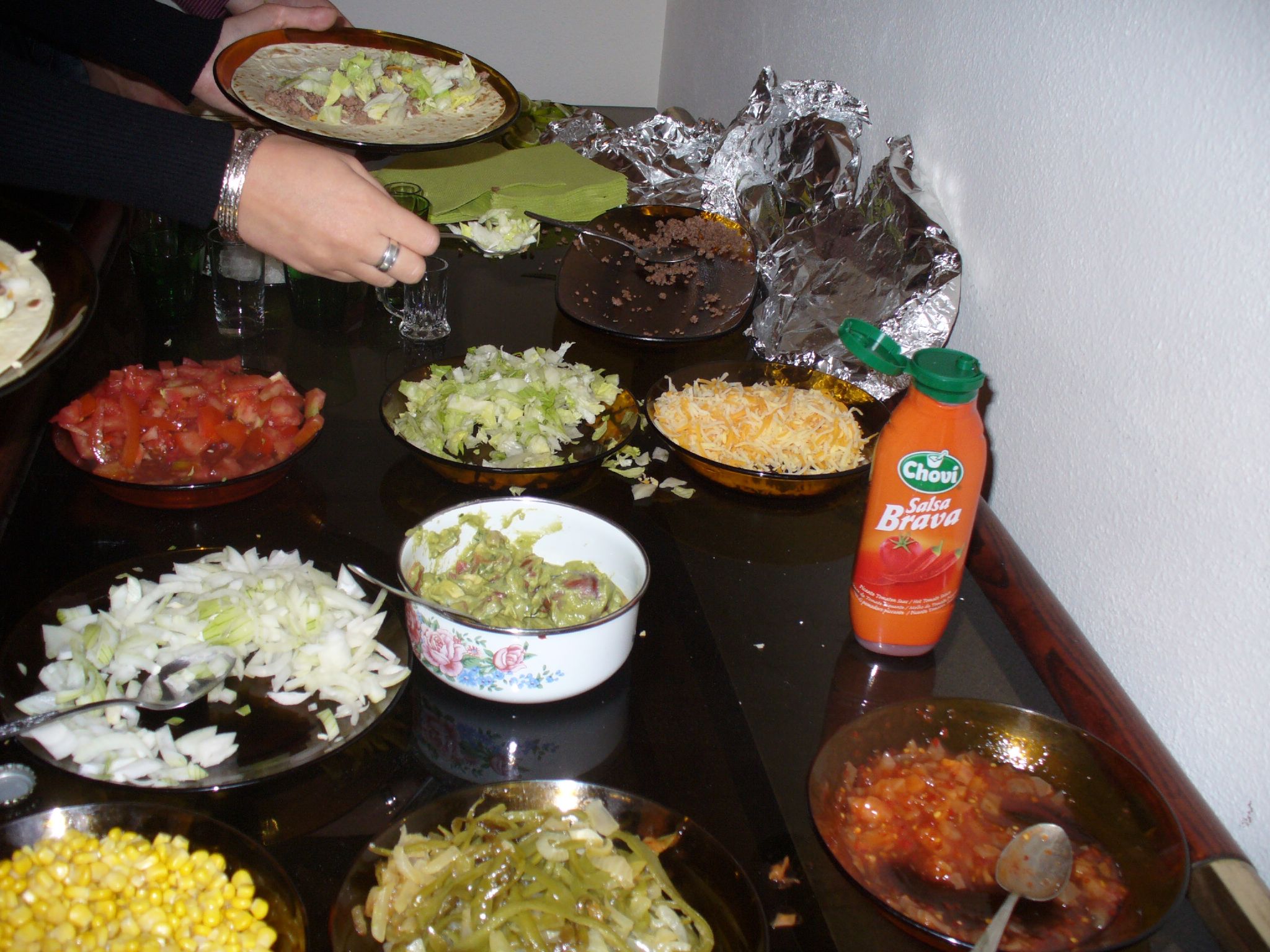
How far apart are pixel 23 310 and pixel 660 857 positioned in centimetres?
108

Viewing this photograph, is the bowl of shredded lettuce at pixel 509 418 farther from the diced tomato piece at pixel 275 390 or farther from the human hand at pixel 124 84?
the human hand at pixel 124 84

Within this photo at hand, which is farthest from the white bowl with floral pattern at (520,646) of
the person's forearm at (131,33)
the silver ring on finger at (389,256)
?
the person's forearm at (131,33)

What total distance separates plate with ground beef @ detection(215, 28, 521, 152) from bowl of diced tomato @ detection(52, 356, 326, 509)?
524 millimetres

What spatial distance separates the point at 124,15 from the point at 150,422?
4.14 feet

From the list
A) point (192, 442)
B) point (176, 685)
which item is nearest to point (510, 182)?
point (192, 442)

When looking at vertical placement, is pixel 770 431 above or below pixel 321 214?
below

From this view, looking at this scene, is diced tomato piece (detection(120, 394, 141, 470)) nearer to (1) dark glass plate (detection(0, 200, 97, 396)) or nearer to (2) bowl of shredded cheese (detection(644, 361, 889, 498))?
(1) dark glass plate (detection(0, 200, 97, 396))

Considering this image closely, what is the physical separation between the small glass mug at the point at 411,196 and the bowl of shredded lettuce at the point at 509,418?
573 millimetres

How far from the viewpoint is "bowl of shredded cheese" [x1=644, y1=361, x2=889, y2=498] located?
1710mm

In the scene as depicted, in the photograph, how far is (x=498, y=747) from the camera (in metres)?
1.24

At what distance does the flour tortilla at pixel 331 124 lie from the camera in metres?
1.96

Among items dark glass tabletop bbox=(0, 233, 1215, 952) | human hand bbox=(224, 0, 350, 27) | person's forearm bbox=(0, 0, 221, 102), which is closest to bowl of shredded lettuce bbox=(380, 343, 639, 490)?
dark glass tabletop bbox=(0, 233, 1215, 952)

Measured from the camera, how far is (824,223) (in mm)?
2195

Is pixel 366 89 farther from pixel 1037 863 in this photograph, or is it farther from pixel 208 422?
pixel 1037 863
